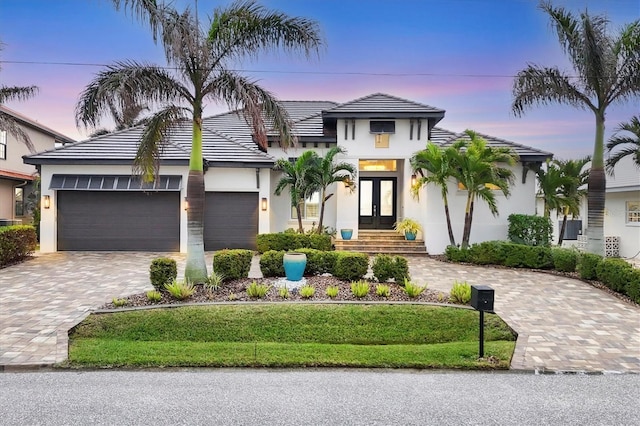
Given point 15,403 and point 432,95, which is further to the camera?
point 432,95

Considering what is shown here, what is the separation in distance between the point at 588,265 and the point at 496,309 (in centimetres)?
449

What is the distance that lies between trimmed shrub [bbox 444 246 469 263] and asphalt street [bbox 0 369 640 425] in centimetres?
815

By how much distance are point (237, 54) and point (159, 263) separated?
4.60m

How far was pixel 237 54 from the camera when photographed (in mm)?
7793

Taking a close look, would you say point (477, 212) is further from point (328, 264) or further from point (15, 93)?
point (15, 93)

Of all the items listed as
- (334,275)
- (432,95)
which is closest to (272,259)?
(334,275)

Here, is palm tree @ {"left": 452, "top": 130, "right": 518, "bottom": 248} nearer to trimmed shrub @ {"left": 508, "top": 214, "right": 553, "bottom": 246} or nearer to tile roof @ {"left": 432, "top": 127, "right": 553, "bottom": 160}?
trimmed shrub @ {"left": 508, "top": 214, "right": 553, "bottom": 246}

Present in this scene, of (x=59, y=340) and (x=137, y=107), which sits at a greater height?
(x=137, y=107)

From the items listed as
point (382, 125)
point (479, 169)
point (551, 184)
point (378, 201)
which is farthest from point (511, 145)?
point (378, 201)

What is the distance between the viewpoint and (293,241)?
13125 millimetres

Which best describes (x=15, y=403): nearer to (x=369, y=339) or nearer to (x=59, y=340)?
(x=59, y=340)

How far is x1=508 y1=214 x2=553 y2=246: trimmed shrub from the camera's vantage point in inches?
518

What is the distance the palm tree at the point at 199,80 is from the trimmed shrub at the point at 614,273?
811 centimetres

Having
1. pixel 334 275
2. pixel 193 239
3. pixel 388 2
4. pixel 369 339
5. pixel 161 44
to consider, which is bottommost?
pixel 369 339
